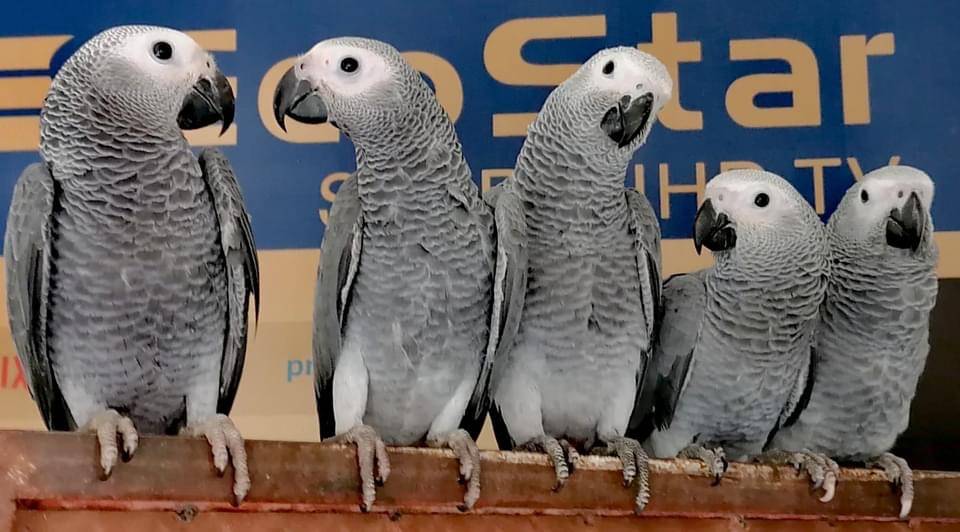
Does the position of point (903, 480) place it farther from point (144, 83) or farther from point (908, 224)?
point (144, 83)

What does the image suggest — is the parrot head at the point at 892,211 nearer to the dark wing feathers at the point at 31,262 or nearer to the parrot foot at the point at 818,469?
the parrot foot at the point at 818,469

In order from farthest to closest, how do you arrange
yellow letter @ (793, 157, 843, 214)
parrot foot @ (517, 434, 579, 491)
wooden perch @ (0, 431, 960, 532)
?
yellow letter @ (793, 157, 843, 214) < parrot foot @ (517, 434, 579, 491) < wooden perch @ (0, 431, 960, 532)

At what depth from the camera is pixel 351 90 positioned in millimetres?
1588

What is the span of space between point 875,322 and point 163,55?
4.38 feet

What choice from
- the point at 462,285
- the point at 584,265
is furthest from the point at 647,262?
the point at 462,285

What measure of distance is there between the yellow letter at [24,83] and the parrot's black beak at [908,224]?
1.90 meters

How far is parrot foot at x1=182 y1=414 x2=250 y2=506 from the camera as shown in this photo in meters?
1.24

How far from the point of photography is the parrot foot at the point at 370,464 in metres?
1.30

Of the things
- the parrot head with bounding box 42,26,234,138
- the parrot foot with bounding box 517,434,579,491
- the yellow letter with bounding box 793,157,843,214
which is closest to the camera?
the parrot foot with bounding box 517,434,579,491

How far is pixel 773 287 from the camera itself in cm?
174

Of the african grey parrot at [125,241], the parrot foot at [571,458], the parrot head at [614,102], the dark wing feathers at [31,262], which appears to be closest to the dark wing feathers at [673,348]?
the parrot head at [614,102]

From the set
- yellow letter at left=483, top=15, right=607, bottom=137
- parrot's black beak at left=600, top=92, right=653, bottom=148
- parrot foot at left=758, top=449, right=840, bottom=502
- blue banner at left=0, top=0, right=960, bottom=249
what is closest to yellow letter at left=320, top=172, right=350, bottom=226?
blue banner at left=0, top=0, right=960, bottom=249

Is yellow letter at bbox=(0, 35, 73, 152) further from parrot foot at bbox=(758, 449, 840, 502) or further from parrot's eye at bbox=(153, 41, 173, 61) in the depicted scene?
parrot foot at bbox=(758, 449, 840, 502)

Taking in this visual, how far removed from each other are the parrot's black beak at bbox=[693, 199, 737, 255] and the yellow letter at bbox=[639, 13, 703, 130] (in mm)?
598
